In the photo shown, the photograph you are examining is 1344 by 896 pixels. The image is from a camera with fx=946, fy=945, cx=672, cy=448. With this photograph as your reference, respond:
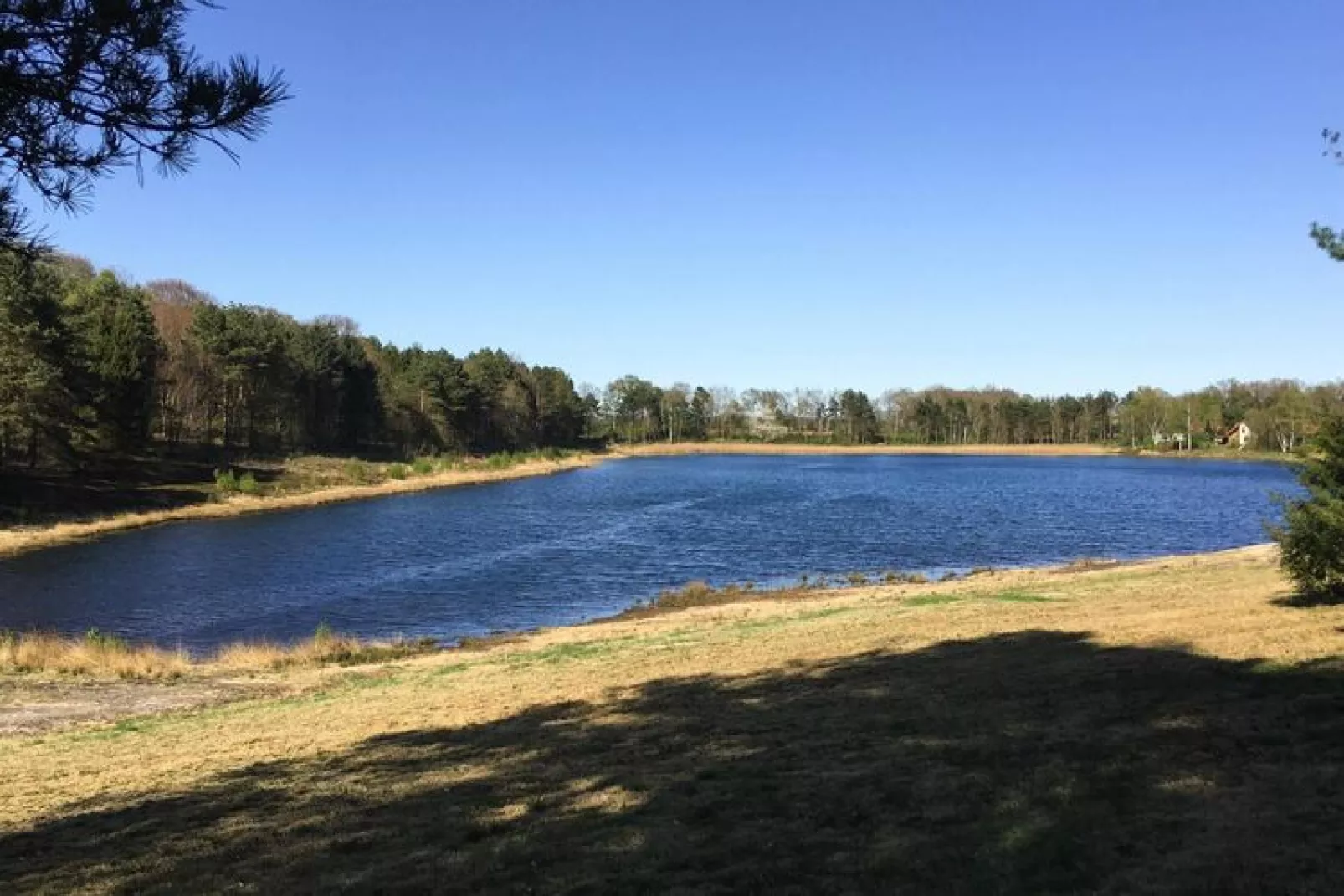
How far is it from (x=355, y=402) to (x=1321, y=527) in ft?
294

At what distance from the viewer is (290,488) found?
67.5m

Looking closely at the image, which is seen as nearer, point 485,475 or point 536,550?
point 536,550

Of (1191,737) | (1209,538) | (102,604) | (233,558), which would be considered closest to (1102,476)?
(1209,538)

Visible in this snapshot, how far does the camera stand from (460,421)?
364ft

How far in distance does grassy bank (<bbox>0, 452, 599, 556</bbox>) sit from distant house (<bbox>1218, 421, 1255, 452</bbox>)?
107163mm

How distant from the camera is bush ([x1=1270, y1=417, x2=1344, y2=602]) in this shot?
44.0 feet

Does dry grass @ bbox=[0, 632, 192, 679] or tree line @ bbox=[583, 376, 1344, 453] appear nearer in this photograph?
dry grass @ bbox=[0, 632, 192, 679]

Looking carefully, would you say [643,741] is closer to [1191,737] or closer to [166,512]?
[1191,737]

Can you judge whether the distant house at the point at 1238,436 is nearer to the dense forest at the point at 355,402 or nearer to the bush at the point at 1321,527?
the dense forest at the point at 355,402

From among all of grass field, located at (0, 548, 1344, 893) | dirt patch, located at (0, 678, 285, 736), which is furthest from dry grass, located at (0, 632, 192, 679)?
grass field, located at (0, 548, 1344, 893)

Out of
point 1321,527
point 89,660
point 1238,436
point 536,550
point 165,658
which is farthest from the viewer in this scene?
point 1238,436

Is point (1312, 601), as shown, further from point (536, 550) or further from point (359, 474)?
point (359, 474)

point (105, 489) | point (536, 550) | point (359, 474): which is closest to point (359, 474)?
point (359, 474)

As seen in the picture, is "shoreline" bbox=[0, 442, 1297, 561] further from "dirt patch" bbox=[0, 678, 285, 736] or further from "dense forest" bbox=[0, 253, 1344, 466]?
"dirt patch" bbox=[0, 678, 285, 736]
